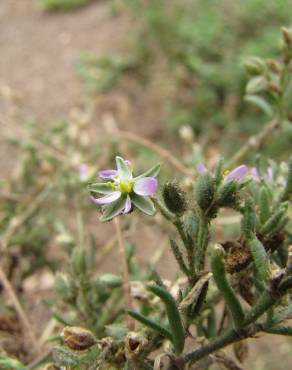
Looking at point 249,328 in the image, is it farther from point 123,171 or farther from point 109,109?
point 109,109

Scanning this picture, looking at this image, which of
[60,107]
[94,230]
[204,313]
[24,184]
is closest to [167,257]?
[94,230]

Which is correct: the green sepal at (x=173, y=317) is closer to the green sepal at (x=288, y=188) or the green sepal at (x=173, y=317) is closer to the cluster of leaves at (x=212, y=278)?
the cluster of leaves at (x=212, y=278)

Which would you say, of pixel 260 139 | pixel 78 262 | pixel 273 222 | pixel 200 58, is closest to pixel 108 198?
pixel 273 222

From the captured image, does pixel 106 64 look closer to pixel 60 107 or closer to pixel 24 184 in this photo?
pixel 60 107

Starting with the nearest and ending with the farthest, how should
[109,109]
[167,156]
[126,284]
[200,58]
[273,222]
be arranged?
[273,222] → [126,284] → [167,156] → [200,58] → [109,109]

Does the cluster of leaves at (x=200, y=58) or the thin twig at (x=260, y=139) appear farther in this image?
the cluster of leaves at (x=200, y=58)

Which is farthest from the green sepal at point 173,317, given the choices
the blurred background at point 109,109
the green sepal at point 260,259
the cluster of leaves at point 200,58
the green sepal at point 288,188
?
the cluster of leaves at point 200,58
